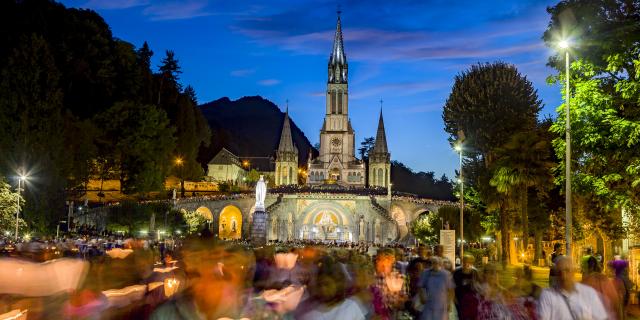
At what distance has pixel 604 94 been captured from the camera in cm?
2117

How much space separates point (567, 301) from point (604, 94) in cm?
1473

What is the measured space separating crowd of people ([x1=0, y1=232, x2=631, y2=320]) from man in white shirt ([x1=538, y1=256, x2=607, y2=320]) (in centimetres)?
1

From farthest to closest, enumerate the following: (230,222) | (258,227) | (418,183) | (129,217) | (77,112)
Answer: (418,183), (230,222), (77,112), (129,217), (258,227)

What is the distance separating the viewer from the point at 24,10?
67062mm

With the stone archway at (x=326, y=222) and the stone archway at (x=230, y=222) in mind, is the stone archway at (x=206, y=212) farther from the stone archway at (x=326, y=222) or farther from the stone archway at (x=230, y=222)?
the stone archway at (x=326, y=222)

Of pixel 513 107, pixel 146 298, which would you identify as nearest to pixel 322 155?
pixel 513 107

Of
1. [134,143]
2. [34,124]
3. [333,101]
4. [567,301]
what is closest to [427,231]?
[134,143]

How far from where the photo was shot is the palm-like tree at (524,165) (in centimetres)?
3900

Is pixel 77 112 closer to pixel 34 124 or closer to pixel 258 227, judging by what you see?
pixel 34 124

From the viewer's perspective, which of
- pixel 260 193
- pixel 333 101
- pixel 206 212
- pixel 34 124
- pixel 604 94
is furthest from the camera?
pixel 333 101

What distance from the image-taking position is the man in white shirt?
7824mm

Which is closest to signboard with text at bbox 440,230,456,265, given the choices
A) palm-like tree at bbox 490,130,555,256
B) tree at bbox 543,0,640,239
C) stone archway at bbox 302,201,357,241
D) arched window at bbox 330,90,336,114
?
tree at bbox 543,0,640,239

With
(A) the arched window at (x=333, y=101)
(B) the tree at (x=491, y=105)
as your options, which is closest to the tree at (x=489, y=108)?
(B) the tree at (x=491, y=105)

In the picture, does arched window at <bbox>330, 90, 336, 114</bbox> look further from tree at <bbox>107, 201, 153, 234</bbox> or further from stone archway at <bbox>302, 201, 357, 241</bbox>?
tree at <bbox>107, 201, 153, 234</bbox>
